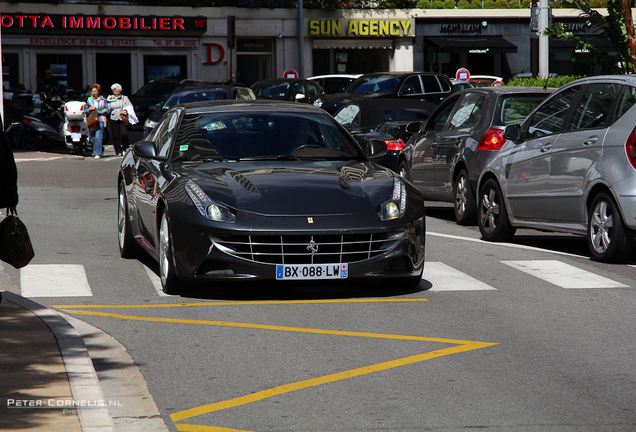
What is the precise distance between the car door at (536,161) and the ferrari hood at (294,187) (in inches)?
103

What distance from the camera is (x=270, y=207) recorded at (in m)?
7.29

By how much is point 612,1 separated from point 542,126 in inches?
335

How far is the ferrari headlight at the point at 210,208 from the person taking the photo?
23.7ft

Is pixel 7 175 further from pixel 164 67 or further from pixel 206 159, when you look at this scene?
pixel 164 67

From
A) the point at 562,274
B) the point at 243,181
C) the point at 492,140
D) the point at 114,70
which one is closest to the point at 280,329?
the point at 243,181

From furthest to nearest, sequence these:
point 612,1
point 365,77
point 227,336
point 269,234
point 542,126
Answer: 1. point 365,77
2. point 612,1
3. point 542,126
4. point 269,234
5. point 227,336

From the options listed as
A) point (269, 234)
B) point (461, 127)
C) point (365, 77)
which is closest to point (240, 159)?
point (269, 234)

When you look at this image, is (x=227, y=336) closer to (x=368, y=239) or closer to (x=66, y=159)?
(x=368, y=239)

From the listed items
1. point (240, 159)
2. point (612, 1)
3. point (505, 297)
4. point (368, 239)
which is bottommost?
point (505, 297)

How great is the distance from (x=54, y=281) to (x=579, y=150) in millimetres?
5046

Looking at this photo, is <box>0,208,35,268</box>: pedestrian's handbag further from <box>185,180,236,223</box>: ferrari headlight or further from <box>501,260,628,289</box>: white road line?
<box>501,260,628,289</box>: white road line

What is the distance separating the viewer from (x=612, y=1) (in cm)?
1789

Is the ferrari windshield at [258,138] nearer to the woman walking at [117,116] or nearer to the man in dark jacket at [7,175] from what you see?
the man in dark jacket at [7,175]

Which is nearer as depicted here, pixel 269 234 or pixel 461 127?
pixel 269 234
